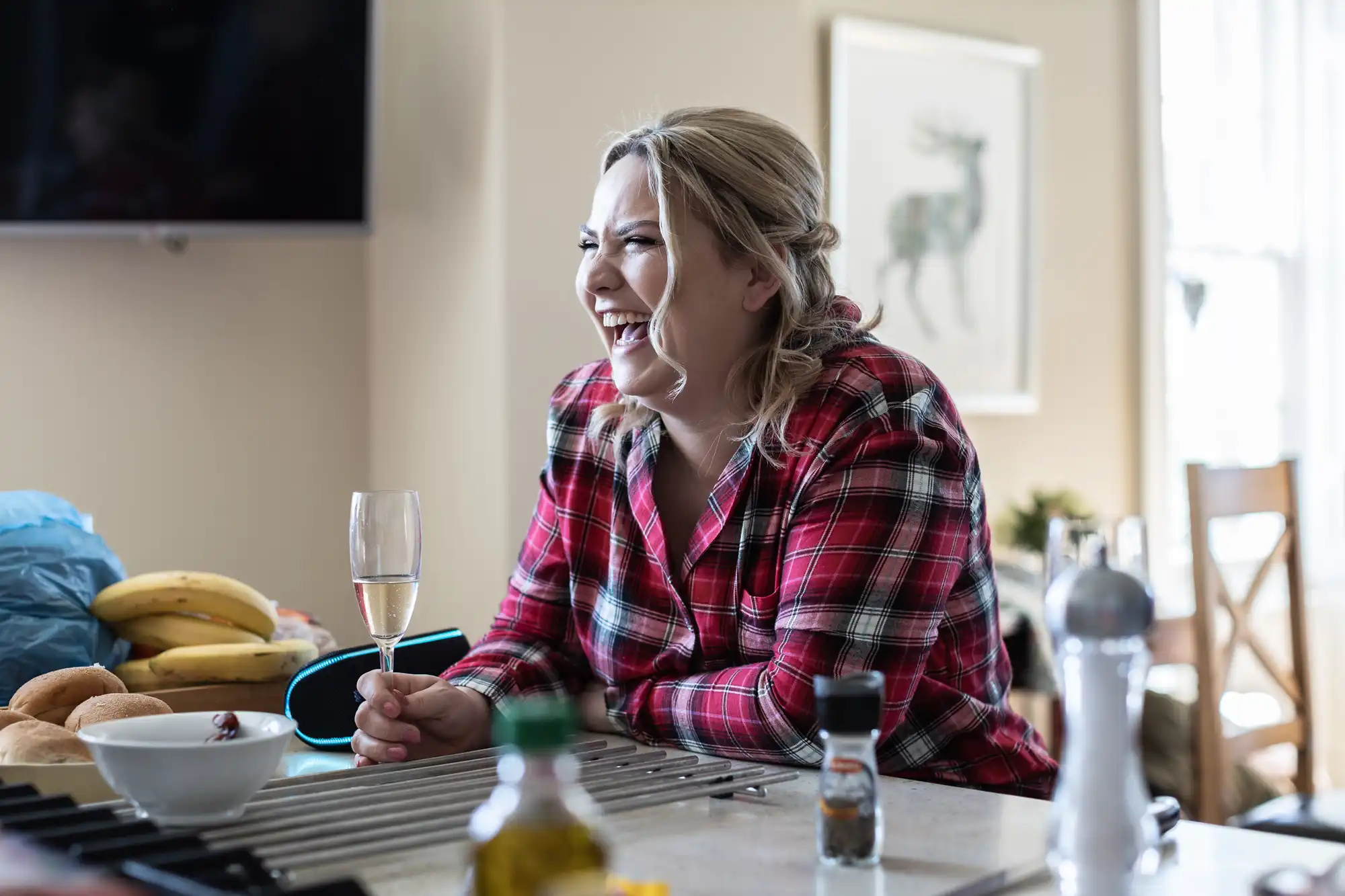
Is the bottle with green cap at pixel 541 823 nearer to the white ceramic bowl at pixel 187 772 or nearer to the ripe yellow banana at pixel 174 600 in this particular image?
the white ceramic bowl at pixel 187 772

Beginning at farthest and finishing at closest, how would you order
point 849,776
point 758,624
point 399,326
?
point 399,326 < point 758,624 < point 849,776

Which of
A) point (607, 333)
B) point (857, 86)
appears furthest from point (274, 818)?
point (857, 86)

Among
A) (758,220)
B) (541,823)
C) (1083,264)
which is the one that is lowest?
(541,823)

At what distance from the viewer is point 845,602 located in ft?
4.42

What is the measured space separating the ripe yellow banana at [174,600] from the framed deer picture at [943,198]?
1.99 metres

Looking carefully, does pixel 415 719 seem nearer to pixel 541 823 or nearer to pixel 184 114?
pixel 541 823

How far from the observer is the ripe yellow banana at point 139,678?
1515 millimetres

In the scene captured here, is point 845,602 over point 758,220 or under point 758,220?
under

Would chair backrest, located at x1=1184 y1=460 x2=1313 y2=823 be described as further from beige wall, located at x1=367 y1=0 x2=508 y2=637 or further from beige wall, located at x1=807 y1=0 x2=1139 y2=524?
beige wall, located at x1=367 y1=0 x2=508 y2=637

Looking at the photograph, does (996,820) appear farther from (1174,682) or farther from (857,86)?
(1174,682)

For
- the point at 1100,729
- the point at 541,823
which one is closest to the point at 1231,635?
the point at 1100,729

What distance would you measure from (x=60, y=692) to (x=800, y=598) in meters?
0.68

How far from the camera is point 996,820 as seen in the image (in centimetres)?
101

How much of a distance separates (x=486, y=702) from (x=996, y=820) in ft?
2.00
